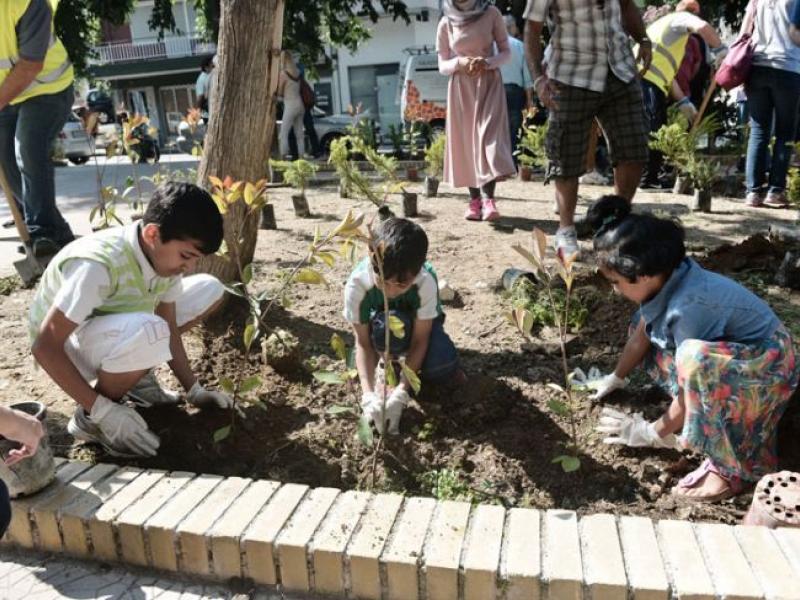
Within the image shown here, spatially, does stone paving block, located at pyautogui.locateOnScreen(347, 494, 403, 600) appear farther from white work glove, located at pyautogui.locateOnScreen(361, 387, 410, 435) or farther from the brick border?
white work glove, located at pyautogui.locateOnScreen(361, 387, 410, 435)

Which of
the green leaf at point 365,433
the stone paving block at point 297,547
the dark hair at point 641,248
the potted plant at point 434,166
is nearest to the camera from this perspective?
the stone paving block at point 297,547

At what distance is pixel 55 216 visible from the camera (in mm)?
4262

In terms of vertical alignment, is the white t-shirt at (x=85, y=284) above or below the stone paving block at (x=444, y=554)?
above

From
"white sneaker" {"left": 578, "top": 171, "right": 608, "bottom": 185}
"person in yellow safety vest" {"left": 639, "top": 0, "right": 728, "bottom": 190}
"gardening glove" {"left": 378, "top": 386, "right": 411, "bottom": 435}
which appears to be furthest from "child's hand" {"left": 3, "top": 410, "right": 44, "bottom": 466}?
"white sneaker" {"left": 578, "top": 171, "right": 608, "bottom": 185}

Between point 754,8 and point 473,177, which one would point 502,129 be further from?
point 754,8

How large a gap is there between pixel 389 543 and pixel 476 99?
4117 millimetres

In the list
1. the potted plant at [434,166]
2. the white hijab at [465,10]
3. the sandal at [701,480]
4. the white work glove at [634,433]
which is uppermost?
the white hijab at [465,10]

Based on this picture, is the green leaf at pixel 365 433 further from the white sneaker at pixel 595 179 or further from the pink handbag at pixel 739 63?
the white sneaker at pixel 595 179

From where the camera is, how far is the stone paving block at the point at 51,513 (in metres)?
1.79

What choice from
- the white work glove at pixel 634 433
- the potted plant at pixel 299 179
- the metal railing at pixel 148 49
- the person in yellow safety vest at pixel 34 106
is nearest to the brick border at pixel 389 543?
the white work glove at pixel 634 433

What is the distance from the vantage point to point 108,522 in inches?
68.2

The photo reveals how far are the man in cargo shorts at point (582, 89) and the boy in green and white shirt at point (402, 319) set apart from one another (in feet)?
4.59

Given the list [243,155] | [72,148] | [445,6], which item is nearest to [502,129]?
[445,6]

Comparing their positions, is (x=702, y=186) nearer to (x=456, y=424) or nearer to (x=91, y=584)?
(x=456, y=424)
